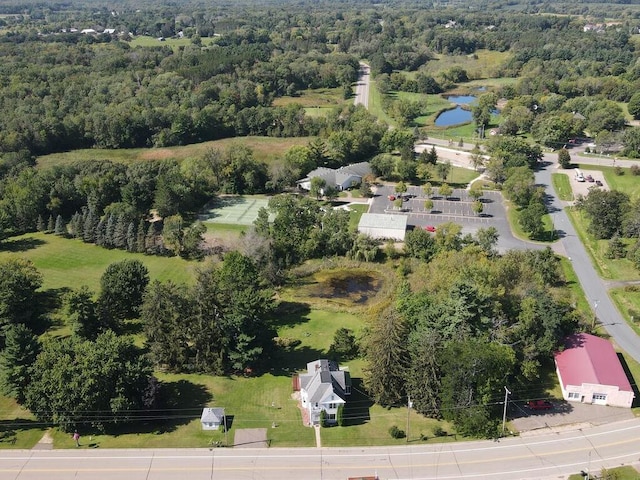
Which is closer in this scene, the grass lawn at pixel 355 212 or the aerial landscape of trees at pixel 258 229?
the aerial landscape of trees at pixel 258 229

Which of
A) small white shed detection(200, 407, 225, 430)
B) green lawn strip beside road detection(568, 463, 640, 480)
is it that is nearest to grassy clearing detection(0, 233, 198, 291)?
small white shed detection(200, 407, 225, 430)

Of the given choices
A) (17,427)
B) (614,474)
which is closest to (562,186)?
(614,474)

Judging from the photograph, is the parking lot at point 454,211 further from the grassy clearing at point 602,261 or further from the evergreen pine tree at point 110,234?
the evergreen pine tree at point 110,234

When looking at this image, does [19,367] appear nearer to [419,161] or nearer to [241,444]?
[241,444]

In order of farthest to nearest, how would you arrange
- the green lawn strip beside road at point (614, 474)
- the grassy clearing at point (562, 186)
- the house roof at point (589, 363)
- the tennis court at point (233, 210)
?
the grassy clearing at point (562, 186) < the tennis court at point (233, 210) < the house roof at point (589, 363) < the green lawn strip beside road at point (614, 474)

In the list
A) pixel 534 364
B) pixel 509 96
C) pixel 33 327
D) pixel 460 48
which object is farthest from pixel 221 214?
pixel 460 48

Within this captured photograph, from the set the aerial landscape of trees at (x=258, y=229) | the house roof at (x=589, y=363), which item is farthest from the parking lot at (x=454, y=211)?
the house roof at (x=589, y=363)

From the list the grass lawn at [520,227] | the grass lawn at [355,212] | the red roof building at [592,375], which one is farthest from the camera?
the grass lawn at [355,212]

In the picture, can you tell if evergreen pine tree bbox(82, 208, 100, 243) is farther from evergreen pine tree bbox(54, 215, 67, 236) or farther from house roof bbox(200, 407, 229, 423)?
house roof bbox(200, 407, 229, 423)
